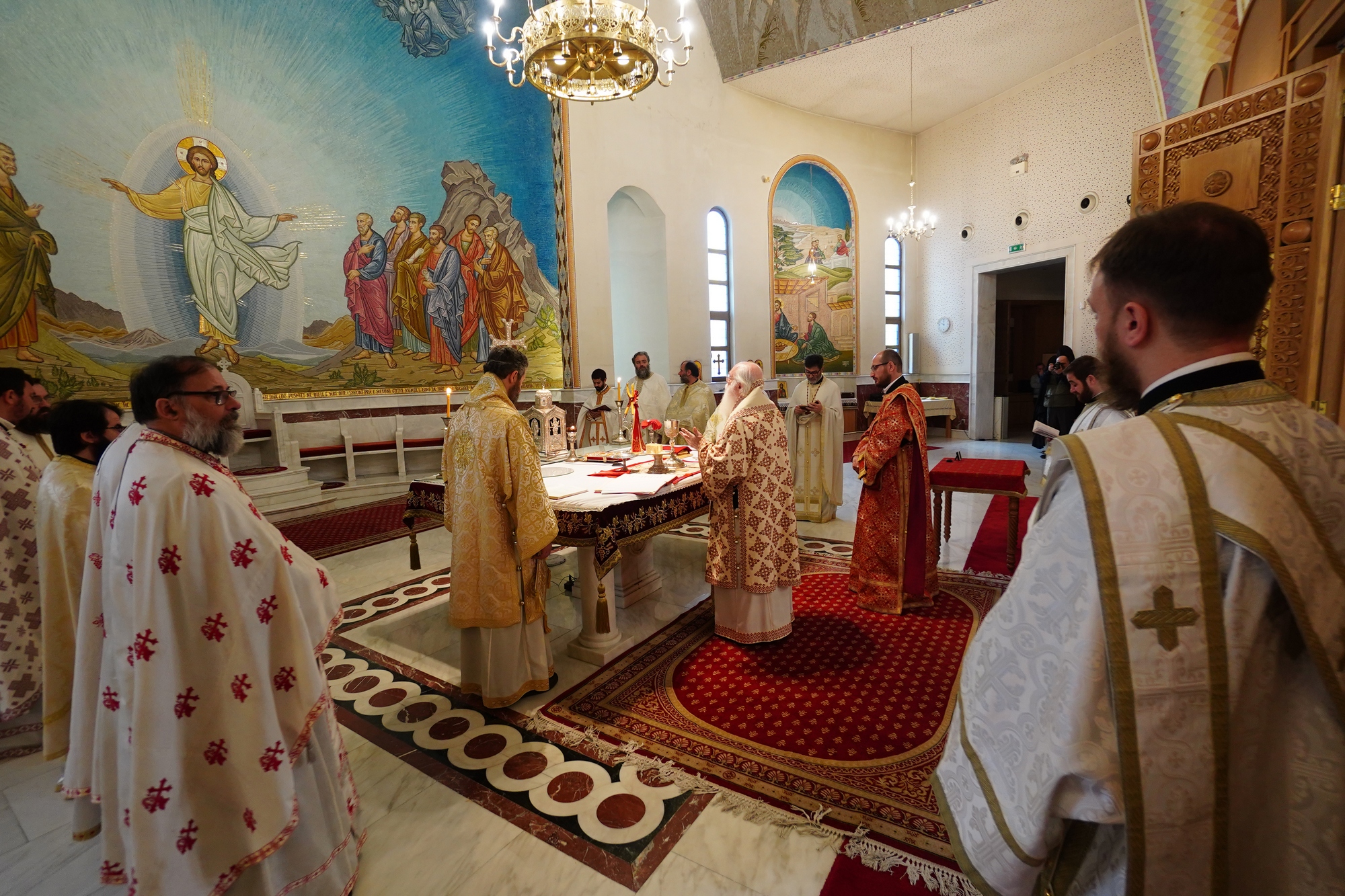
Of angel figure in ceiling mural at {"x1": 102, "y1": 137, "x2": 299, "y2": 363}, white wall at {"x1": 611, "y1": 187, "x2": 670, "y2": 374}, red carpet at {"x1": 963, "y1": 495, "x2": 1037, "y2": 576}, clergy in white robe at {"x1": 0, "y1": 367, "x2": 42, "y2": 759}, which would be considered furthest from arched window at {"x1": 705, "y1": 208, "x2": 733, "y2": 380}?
clergy in white robe at {"x1": 0, "y1": 367, "x2": 42, "y2": 759}

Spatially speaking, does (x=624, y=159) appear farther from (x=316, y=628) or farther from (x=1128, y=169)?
(x=316, y=628)

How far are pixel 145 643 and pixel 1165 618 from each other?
94.9 inches

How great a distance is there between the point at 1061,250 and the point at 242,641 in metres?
14.6

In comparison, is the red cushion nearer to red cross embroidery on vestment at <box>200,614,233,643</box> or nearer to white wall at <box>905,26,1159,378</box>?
red cross embroidery on vestment at <box>200,614,233,643</box>

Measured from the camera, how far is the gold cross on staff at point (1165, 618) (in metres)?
0.97

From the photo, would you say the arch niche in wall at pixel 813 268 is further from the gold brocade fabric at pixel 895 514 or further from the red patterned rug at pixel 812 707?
the red patterned rug at pixel 812 707

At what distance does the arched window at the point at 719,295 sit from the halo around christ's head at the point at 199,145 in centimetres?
823

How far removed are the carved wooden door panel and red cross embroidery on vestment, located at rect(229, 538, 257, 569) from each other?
4030mm

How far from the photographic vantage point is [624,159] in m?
10.9

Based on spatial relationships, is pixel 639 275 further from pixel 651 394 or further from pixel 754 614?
pixel 754 614

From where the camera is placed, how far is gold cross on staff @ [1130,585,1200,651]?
38.3 inches

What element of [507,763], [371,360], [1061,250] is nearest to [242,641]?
[507,763]

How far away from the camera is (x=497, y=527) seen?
309 centimetres

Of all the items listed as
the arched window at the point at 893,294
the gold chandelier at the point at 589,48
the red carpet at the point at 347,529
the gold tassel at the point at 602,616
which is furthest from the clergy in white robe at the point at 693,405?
the arched window at the point at 893,294
